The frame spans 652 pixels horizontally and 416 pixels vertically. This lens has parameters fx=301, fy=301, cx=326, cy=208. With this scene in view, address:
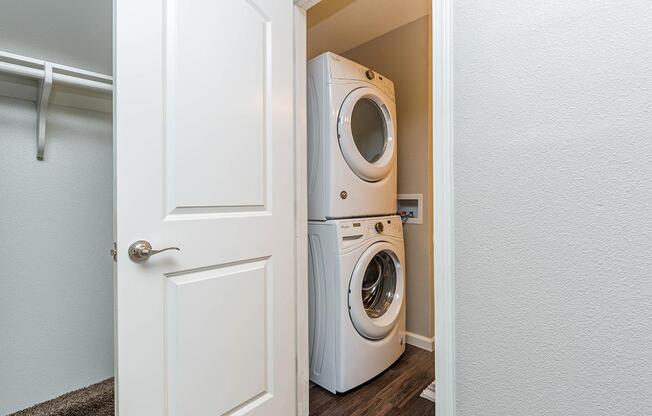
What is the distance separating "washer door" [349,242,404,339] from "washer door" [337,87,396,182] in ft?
1.57

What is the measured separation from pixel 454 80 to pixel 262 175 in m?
0.73

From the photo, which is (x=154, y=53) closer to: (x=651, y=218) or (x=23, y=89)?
(x=23, y=89)

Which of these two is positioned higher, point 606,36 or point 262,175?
point 606,36

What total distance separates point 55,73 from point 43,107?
128mm

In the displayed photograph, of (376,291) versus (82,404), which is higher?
(376,291)

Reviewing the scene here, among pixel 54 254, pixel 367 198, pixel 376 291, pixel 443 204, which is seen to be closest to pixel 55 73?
pixel 54 254

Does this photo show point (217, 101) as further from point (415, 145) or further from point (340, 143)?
point (415, 145)

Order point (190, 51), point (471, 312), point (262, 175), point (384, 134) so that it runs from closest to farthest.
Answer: point (471, 312), point (190, 51), point (262, 175), point (384, 134)

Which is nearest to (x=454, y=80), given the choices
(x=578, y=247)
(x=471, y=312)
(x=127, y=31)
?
(x=578, y=247)

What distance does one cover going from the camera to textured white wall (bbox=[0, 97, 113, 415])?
40.7 inches

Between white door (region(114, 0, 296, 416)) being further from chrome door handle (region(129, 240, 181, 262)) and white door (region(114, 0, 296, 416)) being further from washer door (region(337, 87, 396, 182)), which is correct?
washer door (region(337, 87, 396, 182))

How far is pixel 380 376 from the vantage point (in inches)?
72.0

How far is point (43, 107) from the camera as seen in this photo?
103cm

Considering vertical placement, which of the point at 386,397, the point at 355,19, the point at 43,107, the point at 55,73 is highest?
the point at 355,19
